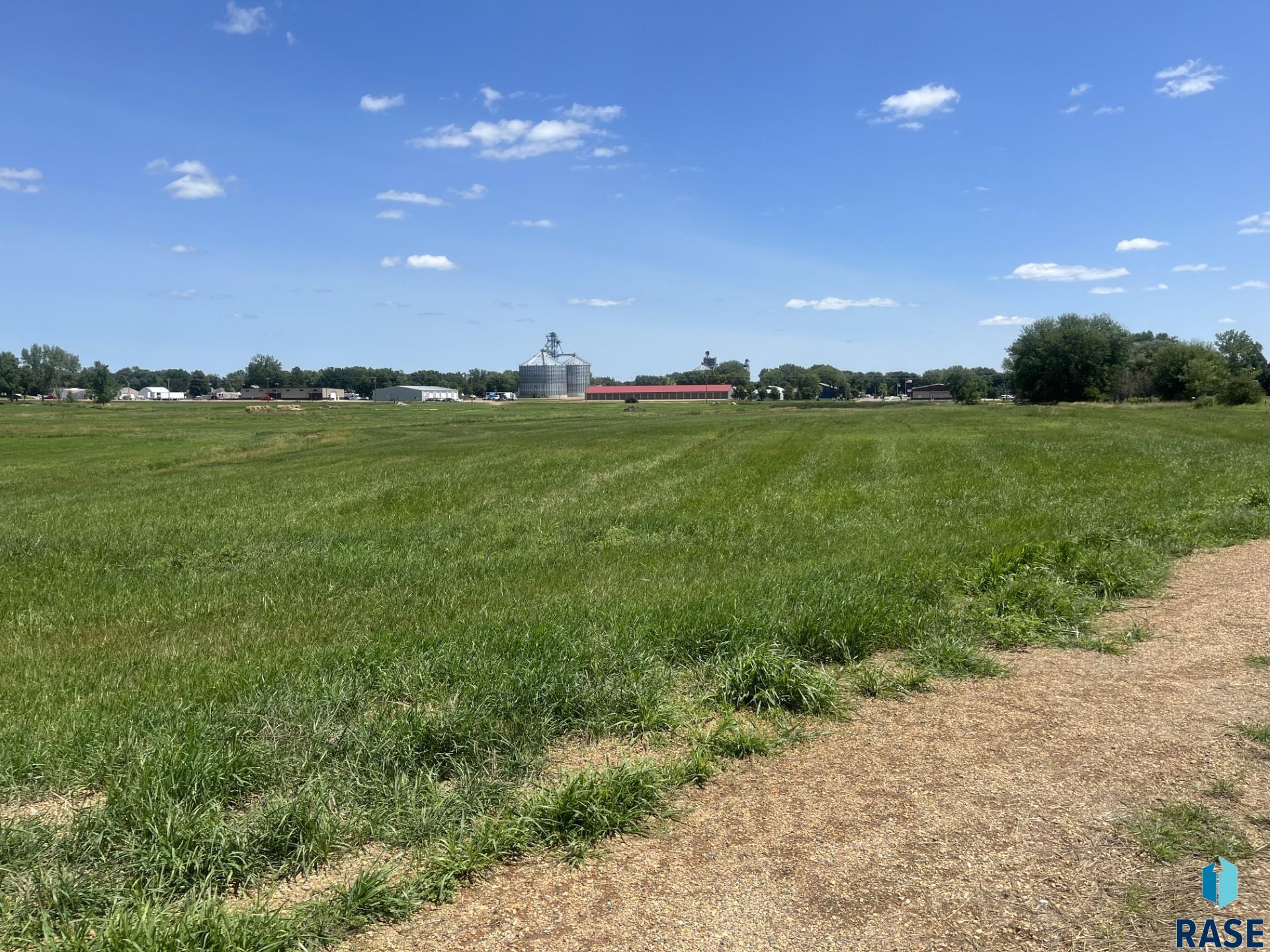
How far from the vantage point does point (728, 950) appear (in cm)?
371

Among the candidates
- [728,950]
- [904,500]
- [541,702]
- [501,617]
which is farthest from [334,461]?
[728,950]

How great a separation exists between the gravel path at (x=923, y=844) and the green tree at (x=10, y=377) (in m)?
225

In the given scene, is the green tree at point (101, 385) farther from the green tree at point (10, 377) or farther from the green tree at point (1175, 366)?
the green tree at point (1175, 366)

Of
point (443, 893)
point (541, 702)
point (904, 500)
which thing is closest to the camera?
point (443, 893)

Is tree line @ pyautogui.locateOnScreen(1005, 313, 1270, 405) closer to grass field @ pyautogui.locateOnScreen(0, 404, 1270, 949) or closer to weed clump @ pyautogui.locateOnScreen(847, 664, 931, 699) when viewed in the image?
grass field @ pyautogui.locateOnScreen(0, 404, 1270, 949)

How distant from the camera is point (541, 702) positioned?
6.26m

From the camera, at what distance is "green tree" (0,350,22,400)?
7229 inches

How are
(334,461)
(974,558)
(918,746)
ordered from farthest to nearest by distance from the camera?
(334,461), (974,558), (918,746)

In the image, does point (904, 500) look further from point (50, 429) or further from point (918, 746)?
point (50, 429)

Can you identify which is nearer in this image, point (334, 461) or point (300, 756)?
point (300, 756)

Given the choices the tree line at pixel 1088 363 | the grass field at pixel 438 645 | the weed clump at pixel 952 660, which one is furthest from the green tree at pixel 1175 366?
the weed clump at pixel 952 660

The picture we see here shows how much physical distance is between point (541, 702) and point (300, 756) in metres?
1.72

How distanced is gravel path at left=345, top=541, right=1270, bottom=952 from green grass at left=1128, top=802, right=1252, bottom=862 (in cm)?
9

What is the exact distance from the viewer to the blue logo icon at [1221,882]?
12.7 ft
